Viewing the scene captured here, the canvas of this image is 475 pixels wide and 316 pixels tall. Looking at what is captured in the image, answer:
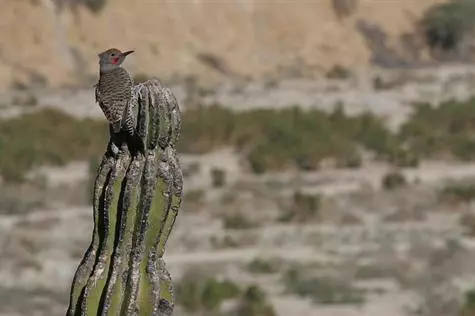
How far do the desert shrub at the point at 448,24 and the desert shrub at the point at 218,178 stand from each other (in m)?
23.1

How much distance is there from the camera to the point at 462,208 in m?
23.1

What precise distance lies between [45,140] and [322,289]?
14.1 meters

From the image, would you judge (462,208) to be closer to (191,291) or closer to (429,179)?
(429,179)

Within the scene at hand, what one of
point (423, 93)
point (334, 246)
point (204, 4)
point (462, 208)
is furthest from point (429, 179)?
point (204, 4)

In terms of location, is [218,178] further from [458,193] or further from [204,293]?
[204,293]

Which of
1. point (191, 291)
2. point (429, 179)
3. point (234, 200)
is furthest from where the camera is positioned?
point (429, 179)

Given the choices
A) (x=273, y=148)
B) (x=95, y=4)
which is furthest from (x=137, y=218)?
(x=95, y=4)

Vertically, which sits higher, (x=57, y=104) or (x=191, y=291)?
(x=57, y=104)

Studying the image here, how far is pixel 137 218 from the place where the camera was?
4.18 metres

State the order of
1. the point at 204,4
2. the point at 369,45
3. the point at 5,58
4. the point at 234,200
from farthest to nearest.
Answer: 1. the point at 369,45
2. the point at 204,4
3. the point at 5,58
4. the point at 234,200

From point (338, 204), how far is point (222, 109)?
12.1 meters

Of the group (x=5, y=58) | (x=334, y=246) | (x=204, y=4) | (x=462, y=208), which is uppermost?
(x=204, y=4)

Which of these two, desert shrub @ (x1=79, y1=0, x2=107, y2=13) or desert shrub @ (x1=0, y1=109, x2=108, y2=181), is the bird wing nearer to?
desert shrub @ (x1=0, y1=109, x2=108, y2=181)

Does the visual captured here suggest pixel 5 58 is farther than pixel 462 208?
Yes
